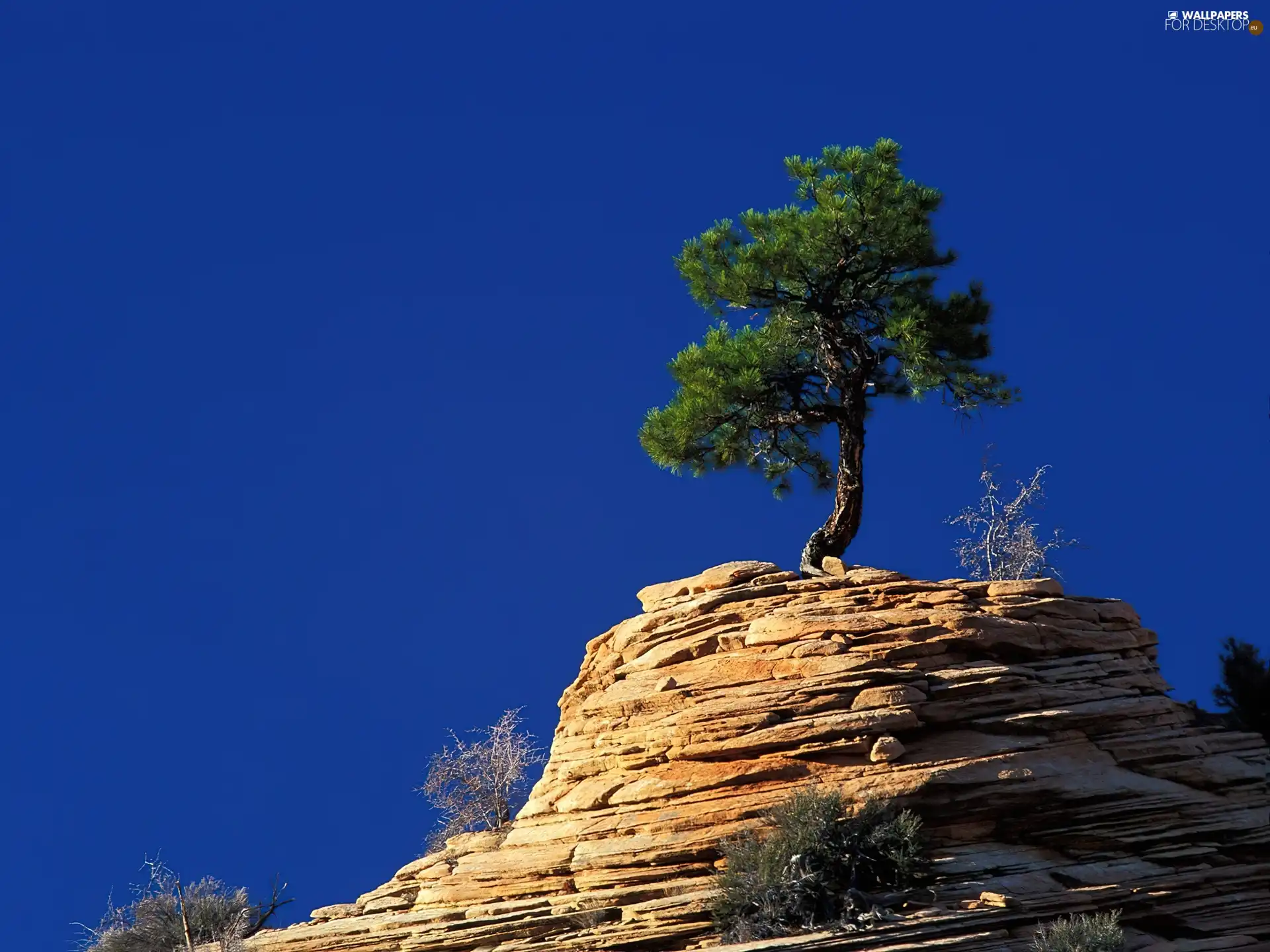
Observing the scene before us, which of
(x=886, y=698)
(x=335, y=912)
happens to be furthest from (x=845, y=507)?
(x=335, y=912)

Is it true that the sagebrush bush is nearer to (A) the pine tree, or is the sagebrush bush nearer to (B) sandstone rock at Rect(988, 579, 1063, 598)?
(B) sandstone rock at Rect(988, 579, 1063, 598)

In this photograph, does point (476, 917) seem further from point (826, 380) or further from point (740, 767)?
point (826, 380)

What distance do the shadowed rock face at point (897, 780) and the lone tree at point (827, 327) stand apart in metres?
3.91

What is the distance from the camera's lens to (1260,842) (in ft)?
56.2

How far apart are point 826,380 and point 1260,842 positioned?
1013 centimetres

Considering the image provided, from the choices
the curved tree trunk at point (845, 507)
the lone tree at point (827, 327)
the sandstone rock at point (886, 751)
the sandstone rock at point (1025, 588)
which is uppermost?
the lone tree at point (827, 327)

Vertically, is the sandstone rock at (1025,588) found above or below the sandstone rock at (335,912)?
above

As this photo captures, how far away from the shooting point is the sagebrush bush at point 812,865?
1499 centimetres

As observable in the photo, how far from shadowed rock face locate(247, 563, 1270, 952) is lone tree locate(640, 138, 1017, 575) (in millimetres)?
3913

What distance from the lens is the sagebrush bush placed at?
15.0 metres

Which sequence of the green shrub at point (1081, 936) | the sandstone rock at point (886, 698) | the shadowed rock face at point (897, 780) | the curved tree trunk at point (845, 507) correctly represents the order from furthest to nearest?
the curved tree trunk at point (845, 507) < the sandstone rock at point (886, 698) < the shadowed rock face at point (897, 780) < the green shrub at point (1081, 936)

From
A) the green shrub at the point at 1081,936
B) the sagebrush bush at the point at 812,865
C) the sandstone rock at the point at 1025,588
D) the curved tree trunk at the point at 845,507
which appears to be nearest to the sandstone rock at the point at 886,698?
the sagebrush bush at the point at 812,865

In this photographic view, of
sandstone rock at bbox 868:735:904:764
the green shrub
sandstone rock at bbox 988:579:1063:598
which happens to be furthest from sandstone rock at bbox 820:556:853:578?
the green shrub

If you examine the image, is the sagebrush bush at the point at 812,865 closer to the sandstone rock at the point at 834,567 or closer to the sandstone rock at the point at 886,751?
the sandstone rock at the point at 886,751
